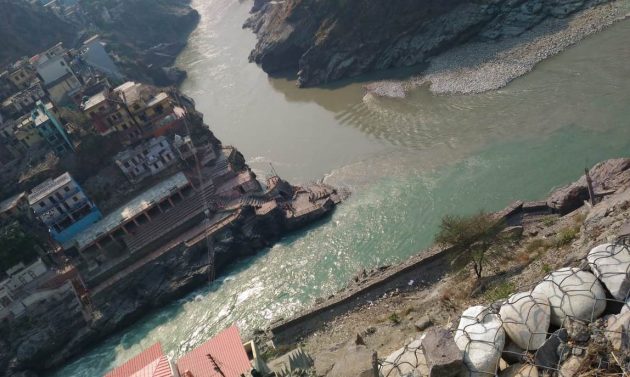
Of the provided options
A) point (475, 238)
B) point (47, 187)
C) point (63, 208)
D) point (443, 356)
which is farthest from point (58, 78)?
point (443, 356)

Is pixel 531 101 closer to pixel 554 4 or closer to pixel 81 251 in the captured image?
pixel 554 4

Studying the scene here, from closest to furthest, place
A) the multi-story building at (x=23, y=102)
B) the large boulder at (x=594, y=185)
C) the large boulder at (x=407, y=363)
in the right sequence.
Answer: the large boulder at (x=407, y=363) → the large boulder at (x=594, y=185) → the multi-story building at (x=23, y=102)

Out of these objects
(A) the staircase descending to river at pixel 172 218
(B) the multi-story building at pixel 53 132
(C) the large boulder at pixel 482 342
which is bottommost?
(A) the staircase descending to river at pixel 172 218

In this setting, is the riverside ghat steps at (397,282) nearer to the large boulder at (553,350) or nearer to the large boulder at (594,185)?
the large boulder at (594,185)

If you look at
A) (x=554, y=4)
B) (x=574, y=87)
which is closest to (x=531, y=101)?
(x=574, y=87)

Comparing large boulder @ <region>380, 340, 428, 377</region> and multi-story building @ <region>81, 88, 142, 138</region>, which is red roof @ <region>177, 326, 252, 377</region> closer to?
large boulder @ <region>380, 340, 428, 377</region>

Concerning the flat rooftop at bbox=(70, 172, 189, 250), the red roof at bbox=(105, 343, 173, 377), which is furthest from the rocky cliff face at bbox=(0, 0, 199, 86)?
the red roof at bbox=(105, 343, 173, 377)

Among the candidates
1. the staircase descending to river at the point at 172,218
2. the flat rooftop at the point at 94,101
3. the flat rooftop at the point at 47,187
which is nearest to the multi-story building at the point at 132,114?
the flat rooftop at the point at 94,101
